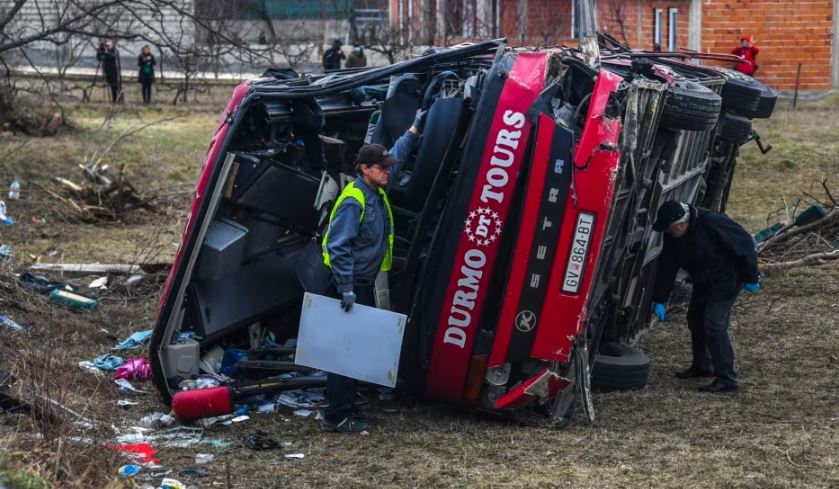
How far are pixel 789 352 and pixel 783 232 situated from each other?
3.09 metres

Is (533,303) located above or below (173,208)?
above

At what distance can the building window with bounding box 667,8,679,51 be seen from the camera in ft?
104

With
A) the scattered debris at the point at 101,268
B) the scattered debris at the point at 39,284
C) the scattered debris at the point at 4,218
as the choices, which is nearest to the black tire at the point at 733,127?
the scattered debris at the point at 101,268

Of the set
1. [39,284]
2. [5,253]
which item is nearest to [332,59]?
[5,253]

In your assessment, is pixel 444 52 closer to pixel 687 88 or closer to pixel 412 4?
pixel 687 88

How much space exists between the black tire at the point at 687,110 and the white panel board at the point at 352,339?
6.30 feet

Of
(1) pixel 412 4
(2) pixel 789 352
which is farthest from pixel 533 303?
(1) pixel 412 4

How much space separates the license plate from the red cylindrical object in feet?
6.37

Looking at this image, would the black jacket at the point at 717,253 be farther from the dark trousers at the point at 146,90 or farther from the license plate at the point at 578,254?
the dark trousers at the point at 146,90

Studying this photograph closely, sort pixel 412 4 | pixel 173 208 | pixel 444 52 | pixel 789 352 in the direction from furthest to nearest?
pixel 412 4, pixel 173 208, pixel 789 352, pixel 444 52

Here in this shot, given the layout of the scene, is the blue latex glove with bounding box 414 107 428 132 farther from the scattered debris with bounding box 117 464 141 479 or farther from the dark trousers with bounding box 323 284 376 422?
the scattered debris with bounding box 117 464 141 479

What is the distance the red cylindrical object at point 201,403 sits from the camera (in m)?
6.79

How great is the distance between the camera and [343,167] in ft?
25.4

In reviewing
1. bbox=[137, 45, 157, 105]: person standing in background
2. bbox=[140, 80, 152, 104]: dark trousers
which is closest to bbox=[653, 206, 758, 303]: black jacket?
bbox=[140, 80, 152, 104]: dark trousers
